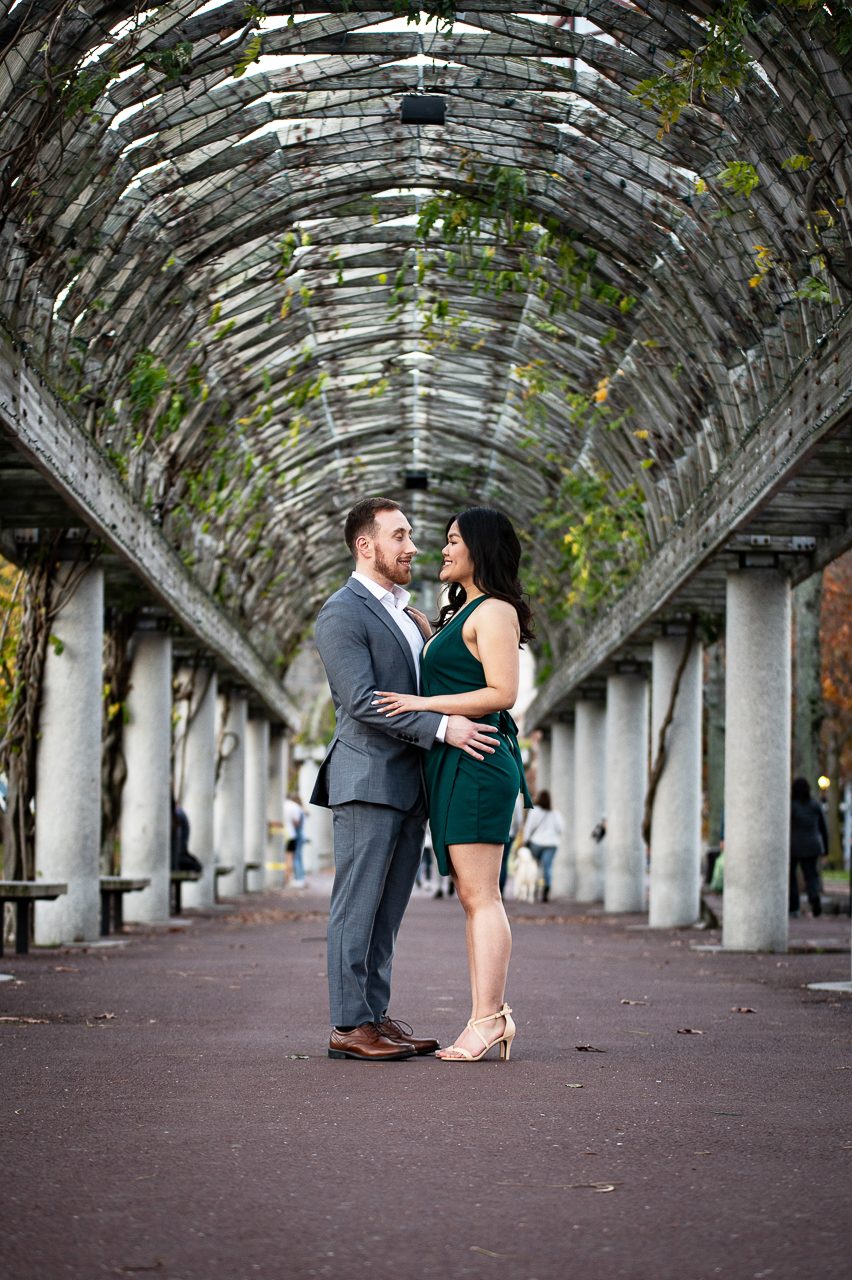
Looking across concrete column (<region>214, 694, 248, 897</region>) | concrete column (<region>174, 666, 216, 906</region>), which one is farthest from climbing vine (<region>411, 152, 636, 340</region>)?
concrete column (<region>214, 694, 248, 897</region>)

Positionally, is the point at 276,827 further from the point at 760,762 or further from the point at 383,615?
the point at 383,615

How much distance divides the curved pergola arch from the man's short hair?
12.7 ft

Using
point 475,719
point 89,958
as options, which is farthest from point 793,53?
point 89,958

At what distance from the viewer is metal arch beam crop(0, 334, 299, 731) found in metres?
9.95

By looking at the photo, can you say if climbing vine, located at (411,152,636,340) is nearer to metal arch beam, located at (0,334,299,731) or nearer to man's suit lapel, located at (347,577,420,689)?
metal arch beam, located at (0,334,299,731)

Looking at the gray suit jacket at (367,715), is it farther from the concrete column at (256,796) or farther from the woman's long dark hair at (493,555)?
the concrete column at (256,796)

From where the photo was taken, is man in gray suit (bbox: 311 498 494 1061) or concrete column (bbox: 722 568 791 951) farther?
concrete column (bbox: 722 568 791 951)

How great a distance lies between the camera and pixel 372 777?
19.6 ft

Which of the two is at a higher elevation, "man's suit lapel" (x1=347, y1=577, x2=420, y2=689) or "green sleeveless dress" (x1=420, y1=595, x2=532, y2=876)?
"man's suit lapel" (x1=347, y1=577, x2=420, y2=689)

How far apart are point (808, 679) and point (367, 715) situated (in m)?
22.0

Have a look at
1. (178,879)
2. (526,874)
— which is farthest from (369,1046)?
(526,874)

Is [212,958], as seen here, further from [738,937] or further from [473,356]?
[473,356]

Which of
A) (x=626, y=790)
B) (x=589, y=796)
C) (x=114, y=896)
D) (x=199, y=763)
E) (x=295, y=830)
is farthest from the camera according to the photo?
(x=295, y=830)

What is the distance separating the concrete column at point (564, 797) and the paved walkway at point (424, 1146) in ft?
73.5
